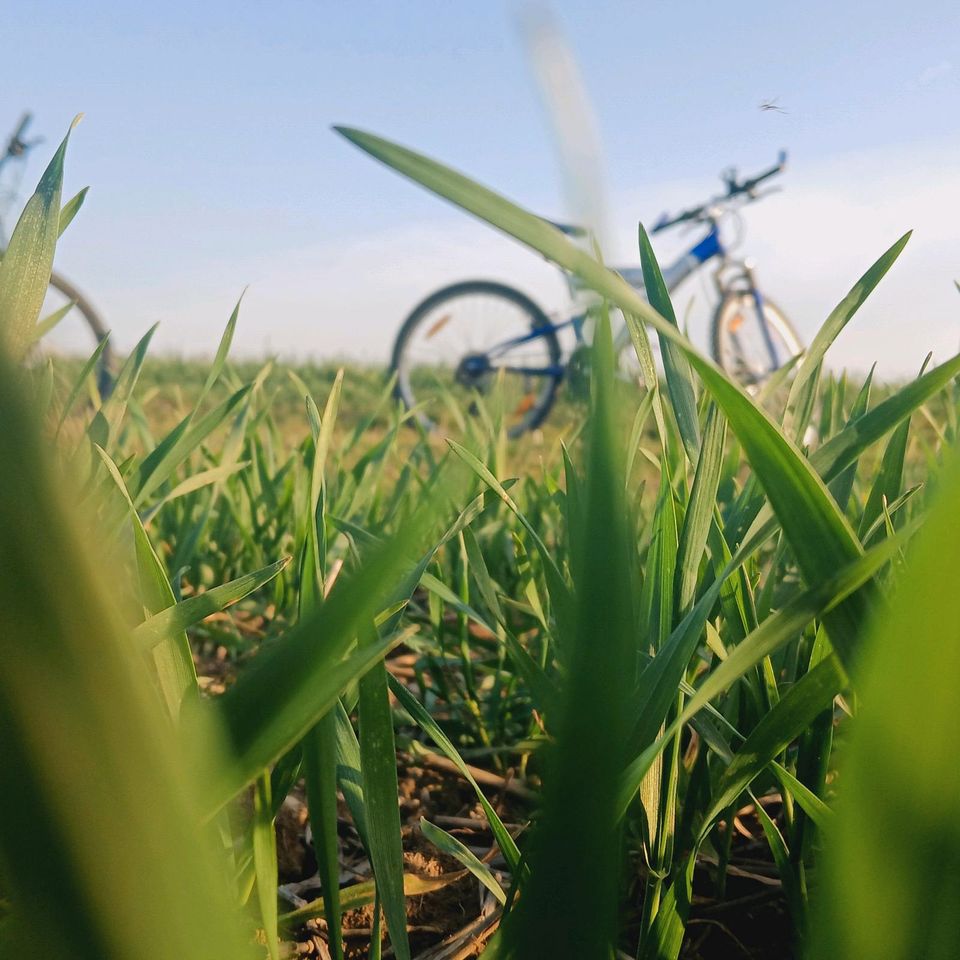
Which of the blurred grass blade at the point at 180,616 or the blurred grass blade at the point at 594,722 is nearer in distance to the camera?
the blurred grass blade at the point at 594,722

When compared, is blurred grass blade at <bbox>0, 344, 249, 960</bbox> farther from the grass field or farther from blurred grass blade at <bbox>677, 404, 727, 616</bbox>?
blurred grass blade at <bbox>677, 404, 727, 616</bbox>

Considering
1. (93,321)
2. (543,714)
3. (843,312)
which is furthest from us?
(93,321)

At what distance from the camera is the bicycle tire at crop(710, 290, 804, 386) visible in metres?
4.87

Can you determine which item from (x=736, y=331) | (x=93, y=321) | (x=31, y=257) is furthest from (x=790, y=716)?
(x=736, y=331)

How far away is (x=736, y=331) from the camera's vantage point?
5.34 metres

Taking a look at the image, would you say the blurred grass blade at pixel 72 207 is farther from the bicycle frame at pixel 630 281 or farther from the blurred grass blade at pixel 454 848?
the bicycle frame at pixel 630 281

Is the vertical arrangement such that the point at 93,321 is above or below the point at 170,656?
above

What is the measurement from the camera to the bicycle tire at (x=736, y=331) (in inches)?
192

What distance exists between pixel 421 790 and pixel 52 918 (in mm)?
522

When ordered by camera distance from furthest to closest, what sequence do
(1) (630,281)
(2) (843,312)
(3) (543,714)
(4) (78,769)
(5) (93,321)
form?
(1) (630,281) < (5) (93,321) < (2) (843,312) < (3) (543,714) < (4) (78,769)

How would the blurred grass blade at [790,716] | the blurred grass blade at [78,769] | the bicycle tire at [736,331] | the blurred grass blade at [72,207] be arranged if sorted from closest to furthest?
1. the blurred grass blade at [78,769]
2. the blurred grass blade at [790,716]
3. the blurred grass blade at [72,207]
4. the bicycle tire at [736,331]

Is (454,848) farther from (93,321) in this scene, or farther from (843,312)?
(93,321)

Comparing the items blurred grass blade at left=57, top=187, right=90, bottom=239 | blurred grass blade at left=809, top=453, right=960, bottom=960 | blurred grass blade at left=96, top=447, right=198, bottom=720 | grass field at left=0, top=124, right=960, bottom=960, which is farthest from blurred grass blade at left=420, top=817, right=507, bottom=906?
blurred grass blade at left=57, top=187, right=90, bottom=239

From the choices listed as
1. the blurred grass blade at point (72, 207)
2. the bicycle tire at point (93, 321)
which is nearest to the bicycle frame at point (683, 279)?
the bicycle tire at point (93, 321)
